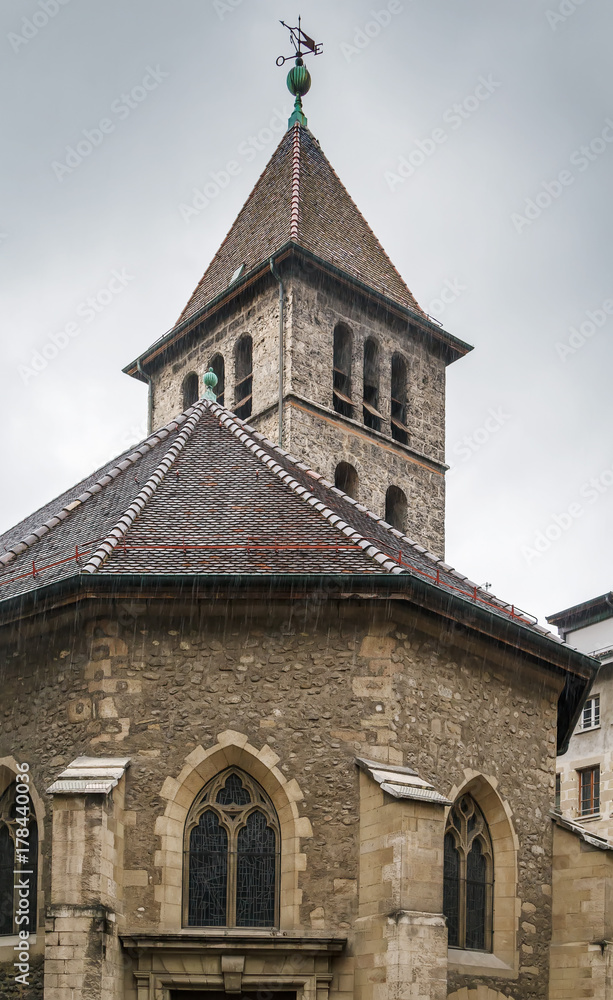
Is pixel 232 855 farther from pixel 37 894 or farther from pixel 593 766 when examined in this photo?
pixel 593 766

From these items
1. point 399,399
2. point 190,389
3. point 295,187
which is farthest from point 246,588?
point 295,187

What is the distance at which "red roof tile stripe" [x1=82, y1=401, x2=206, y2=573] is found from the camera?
13867mm

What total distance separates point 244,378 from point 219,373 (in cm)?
123

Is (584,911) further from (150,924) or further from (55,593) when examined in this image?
(55,593)

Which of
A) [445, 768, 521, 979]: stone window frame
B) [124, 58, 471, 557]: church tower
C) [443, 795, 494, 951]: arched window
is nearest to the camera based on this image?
[443, 795, 494, 951]: arched window

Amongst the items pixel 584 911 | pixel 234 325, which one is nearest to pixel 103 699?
pixel 584 911

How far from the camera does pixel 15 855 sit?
1381 cm

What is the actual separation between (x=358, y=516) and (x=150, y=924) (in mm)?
6201

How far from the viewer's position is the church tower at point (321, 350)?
27.5 meters

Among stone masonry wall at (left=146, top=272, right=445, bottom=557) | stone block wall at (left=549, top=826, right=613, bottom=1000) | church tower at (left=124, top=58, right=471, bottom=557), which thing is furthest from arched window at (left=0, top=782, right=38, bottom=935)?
church tower at (left=124, top=58, right=471, bottom=557)

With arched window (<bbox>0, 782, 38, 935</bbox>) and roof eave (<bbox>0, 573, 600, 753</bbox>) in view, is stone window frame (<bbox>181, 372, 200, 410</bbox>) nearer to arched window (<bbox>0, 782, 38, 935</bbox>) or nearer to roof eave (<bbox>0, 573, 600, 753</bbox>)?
roof eave (<bbox>0, 573, 600, 753</bbox>)

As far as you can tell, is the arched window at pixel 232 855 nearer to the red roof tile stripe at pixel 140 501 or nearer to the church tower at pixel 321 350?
the red roof tile stripe at pixel 140 501

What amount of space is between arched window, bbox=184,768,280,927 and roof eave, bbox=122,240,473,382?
54.5ft

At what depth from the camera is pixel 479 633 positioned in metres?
14.9
